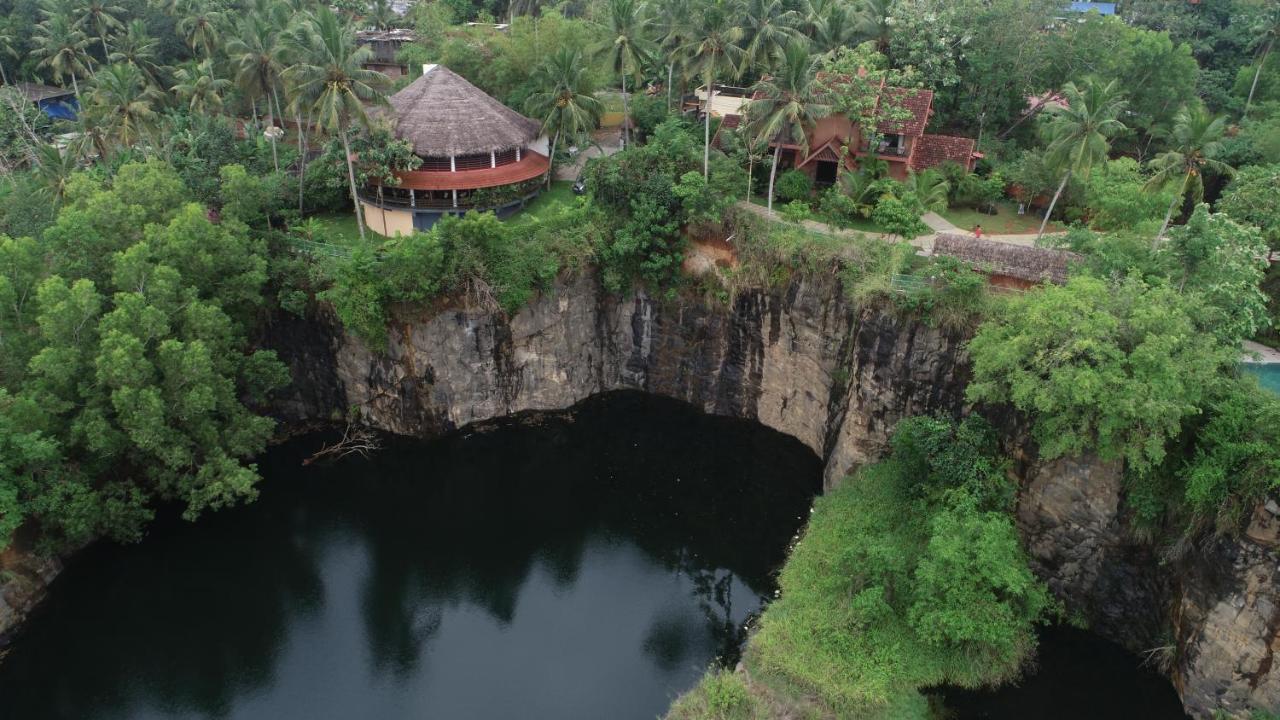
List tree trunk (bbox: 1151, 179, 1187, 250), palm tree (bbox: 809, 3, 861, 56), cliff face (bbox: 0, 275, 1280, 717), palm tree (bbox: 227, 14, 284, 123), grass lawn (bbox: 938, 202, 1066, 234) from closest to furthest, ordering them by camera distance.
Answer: cliff face (bbox: 0, 275, 1280, 717) → tree trunk (bbox: 1151, 179, 1187, 250) → grass lawn (bbox: 938, 202, 1066, 234) → palm tree (bbox: 227, 14, 284, 123) → palm tree (bbox: 809, 3, 861, 56)

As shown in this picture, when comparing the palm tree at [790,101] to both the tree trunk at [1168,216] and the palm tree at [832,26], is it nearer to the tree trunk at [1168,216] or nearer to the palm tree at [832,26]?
the palm tree at [832,26]

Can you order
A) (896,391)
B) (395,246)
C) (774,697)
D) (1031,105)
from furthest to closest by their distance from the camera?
(1031,105)
(395,246)
(896,391)
(774,697)

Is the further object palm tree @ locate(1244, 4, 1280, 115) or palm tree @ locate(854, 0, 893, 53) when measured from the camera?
palm tree @ locate(1244, 4, 1280, 115)

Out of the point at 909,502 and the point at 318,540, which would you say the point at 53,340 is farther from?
the point at 909,502

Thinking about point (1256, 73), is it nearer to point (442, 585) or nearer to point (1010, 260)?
point (1010, 260)

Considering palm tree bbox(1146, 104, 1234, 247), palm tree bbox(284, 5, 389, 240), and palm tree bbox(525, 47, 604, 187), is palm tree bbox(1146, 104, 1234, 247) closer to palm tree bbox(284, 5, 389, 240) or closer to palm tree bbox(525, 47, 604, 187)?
palm tree bbox(525, 47, 604, 187)

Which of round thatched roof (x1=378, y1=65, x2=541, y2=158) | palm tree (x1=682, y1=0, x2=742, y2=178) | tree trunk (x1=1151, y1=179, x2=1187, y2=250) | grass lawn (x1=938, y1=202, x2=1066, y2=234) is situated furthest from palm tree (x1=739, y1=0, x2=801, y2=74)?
tree trunk (x1=1151, y1=179, x2=1187, y2=250)

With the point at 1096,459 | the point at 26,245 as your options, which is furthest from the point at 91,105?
the point at 1096,459
